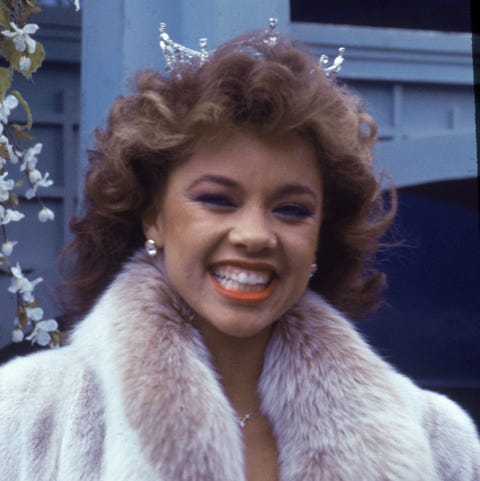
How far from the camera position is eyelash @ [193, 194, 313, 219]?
1.91 meters

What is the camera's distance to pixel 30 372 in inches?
78.7

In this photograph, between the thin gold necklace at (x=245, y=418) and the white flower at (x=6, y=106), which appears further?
the white flower at (x=6, y=106)

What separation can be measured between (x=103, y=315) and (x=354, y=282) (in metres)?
0.55

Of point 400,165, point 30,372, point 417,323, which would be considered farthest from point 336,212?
point 417,323

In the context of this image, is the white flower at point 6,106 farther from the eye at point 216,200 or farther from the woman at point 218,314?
the eye at point 216,200

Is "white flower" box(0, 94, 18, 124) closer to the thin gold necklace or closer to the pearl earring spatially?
the pearl earring

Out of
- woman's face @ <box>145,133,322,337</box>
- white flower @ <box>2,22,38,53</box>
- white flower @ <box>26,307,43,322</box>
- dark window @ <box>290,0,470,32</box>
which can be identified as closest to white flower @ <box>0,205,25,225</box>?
white flower @ <box>26,307,43,322</box>

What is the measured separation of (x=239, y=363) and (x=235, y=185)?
37 cm

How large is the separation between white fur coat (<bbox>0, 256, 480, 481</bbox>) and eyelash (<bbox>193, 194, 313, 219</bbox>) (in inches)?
7.7

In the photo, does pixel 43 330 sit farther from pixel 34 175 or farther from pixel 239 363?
pixel 239 363

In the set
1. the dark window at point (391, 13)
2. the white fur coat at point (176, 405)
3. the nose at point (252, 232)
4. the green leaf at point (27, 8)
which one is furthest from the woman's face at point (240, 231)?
the dark window at point (391, 13)

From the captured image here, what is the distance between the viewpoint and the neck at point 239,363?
203cm

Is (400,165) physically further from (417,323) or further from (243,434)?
(243,434)

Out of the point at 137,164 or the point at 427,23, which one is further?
the point at 427,23
